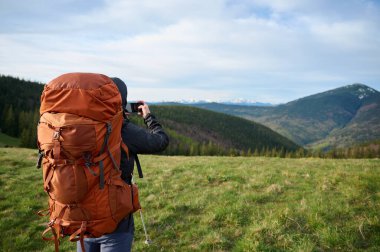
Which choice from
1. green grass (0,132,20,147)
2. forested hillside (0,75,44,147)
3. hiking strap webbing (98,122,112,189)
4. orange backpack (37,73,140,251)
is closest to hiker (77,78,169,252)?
orange backpack (37,73,140,251)

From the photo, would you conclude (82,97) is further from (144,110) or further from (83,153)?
(144,110)

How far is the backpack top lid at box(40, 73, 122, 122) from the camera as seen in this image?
3961mm

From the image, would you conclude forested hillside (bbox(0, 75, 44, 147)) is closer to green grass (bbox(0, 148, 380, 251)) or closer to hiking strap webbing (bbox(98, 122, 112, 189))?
→ green grass (bbox(0, 148, 380, 251))

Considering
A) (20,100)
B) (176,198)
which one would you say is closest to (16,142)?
(20,100)

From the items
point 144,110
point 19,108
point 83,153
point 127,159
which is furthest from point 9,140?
point 83,153

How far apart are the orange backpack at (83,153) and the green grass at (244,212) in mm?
3516

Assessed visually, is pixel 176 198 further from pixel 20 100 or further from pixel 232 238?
pixel 20 100

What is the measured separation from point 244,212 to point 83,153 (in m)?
5.71

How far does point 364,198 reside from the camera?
8.54m

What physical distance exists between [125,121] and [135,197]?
3.83 ft

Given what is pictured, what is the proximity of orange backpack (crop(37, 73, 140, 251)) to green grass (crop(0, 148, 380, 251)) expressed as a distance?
3.52 m

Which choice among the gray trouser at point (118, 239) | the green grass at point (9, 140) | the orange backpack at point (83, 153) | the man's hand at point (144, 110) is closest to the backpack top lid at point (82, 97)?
the orange backpack at point (83, 153)

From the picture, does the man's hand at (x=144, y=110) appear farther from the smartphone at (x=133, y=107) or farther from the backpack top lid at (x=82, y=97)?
the backpack top lid at (x=82, y=97)

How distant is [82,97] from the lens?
12.9ft
